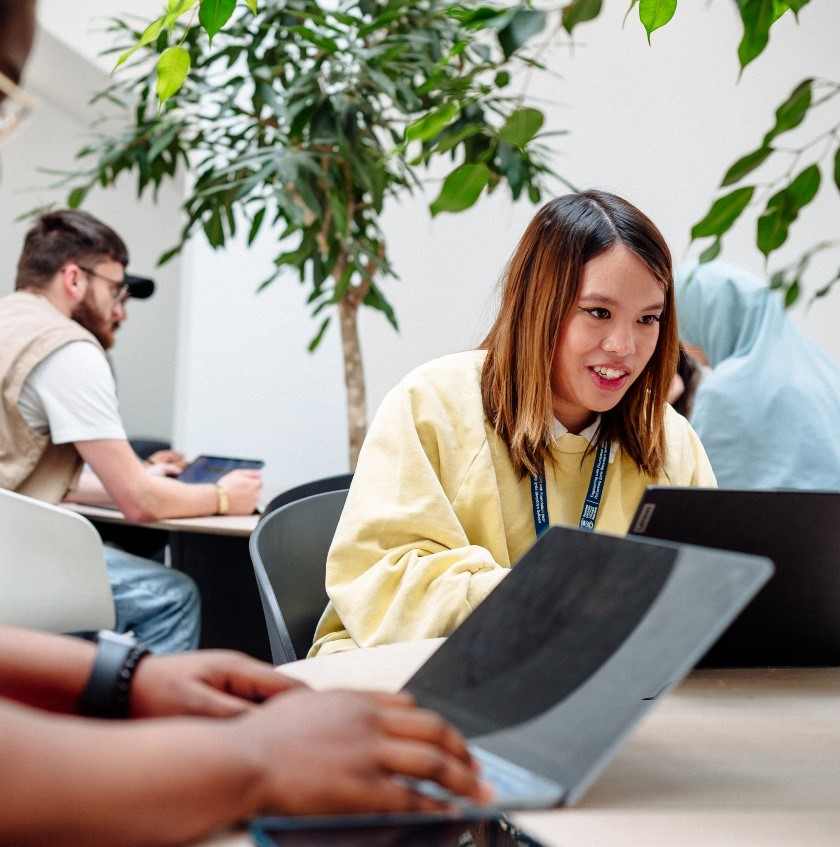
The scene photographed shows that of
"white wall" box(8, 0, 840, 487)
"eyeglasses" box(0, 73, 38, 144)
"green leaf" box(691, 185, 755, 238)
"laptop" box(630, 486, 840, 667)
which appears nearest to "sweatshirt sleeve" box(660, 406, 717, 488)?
"laptop" box(630, 486, 840, 667)

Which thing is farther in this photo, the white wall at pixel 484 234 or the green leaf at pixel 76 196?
the white wall at pixel 484 234

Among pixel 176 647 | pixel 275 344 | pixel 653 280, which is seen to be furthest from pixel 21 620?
pixel 275 344

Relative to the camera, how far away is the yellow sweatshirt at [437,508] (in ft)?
4.34

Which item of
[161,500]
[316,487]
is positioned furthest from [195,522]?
[316,487]

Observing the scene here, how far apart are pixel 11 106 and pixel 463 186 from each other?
0.36 metres

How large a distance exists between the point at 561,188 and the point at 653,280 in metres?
2.97

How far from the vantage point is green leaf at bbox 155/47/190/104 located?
35.6 inches

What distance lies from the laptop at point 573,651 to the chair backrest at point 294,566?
0.69 m

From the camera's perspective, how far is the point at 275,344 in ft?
16.3

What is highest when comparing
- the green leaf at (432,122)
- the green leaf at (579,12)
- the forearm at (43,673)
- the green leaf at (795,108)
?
the green leaf at (579,12)

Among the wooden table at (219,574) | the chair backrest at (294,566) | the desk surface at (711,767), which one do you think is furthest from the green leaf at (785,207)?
the wooden table at (219,574)

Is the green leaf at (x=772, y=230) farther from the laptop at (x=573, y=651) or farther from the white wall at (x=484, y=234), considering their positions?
the white wall at (x=484, y=234)

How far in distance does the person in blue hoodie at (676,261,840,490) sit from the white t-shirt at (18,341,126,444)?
1545mm

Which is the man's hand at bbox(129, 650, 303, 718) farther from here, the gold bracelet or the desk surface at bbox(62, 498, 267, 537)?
the gold bracelet
